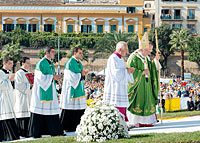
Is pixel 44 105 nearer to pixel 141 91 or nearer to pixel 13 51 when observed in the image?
pixel 141 91

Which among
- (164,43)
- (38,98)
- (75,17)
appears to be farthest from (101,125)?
(75,17)

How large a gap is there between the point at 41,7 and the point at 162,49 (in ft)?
69.8

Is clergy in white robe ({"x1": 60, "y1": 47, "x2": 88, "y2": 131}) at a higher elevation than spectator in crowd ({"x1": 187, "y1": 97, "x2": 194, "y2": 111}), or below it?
higher

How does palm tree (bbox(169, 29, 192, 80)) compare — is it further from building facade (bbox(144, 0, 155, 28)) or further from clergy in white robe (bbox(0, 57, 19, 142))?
clergy in white robe (bbox(0, 57, 19, 142))

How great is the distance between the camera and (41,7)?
2958 inches

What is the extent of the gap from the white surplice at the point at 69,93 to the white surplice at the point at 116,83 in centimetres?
90

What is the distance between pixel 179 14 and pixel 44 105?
236 ft

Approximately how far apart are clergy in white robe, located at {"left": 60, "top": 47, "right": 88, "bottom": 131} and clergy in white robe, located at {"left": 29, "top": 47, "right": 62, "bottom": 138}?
71cm

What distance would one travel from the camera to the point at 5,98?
37.9 feet

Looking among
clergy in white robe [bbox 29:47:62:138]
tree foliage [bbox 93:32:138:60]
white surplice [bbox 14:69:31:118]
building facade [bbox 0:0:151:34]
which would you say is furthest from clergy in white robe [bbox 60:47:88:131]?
building facade [bbox 0:0:151:34]

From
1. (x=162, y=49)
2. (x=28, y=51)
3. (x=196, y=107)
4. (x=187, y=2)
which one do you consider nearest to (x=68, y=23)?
(x=28, y=51)

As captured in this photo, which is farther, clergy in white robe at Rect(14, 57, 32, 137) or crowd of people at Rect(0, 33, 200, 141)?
clergy in white robe at Rect(14, 57, 32, 137)

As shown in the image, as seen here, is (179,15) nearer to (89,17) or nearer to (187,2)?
(187,2)

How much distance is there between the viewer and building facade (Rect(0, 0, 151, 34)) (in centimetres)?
7462
